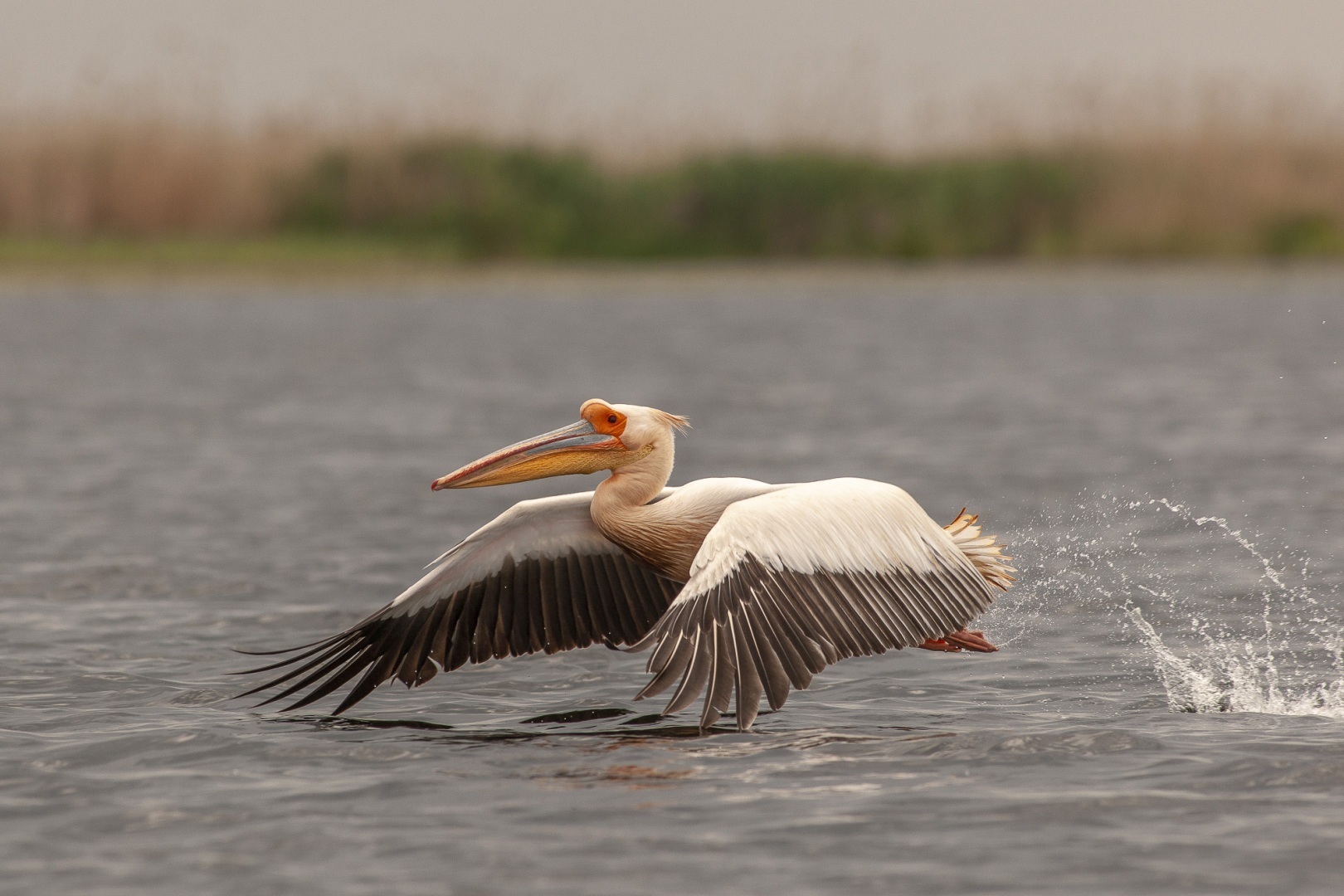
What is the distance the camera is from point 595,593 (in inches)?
263

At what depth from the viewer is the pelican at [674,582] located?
5.39m

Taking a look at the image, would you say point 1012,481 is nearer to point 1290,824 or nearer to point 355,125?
point 1290,824

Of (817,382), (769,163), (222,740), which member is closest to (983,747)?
(222,740)

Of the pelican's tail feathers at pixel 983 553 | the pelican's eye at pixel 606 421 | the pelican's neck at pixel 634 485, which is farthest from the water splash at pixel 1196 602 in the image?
the pelican's eye at pixel 606 421

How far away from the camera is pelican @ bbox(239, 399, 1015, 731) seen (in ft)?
17.7

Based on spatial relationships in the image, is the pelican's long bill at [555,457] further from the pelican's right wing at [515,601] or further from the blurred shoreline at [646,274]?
the blurred shoreline at [646,274]

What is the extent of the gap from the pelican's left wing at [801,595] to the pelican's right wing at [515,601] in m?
0.62

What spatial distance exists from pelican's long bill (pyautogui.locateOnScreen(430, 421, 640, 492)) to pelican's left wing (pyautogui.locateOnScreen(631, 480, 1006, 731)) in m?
0.66

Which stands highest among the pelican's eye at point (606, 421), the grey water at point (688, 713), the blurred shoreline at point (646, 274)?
the blurred shoreline at point (646, 274)

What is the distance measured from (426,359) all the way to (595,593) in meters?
17.6

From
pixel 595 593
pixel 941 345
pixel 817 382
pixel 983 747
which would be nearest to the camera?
pixel 983 747

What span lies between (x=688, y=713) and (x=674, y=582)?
624 millimetres

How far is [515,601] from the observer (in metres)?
6.62

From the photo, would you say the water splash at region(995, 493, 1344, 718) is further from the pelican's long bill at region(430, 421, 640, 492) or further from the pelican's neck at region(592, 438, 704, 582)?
the pelican's long bill at region(430, 421, 640, 492)
